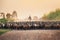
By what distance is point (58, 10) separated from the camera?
163 cm

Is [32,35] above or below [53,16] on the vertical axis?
→ below

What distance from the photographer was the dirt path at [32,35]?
63.5 inches

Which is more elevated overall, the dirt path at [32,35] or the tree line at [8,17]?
the tree line at [8,17]

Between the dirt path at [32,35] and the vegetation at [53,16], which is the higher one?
the vegetation at [53,16]

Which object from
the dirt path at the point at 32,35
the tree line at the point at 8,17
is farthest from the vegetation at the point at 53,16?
the tree line at the point at 8,17

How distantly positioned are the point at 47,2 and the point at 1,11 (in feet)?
1.89

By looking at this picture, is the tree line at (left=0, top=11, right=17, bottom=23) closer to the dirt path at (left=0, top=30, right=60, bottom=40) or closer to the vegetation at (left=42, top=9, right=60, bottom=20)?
the dirt path at (left=0, top=30, right=60, bottom=40)

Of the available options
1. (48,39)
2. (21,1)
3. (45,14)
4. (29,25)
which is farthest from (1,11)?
(48,39)

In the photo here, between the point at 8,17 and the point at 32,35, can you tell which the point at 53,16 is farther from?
the point at 8,17

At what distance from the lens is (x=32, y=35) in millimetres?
1631

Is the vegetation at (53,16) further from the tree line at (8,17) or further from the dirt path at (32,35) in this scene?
the tree line at (8,17)

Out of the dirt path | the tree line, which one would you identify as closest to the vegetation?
the dirt path


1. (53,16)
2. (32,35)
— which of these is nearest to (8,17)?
(32,35)

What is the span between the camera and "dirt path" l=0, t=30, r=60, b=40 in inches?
63.5
